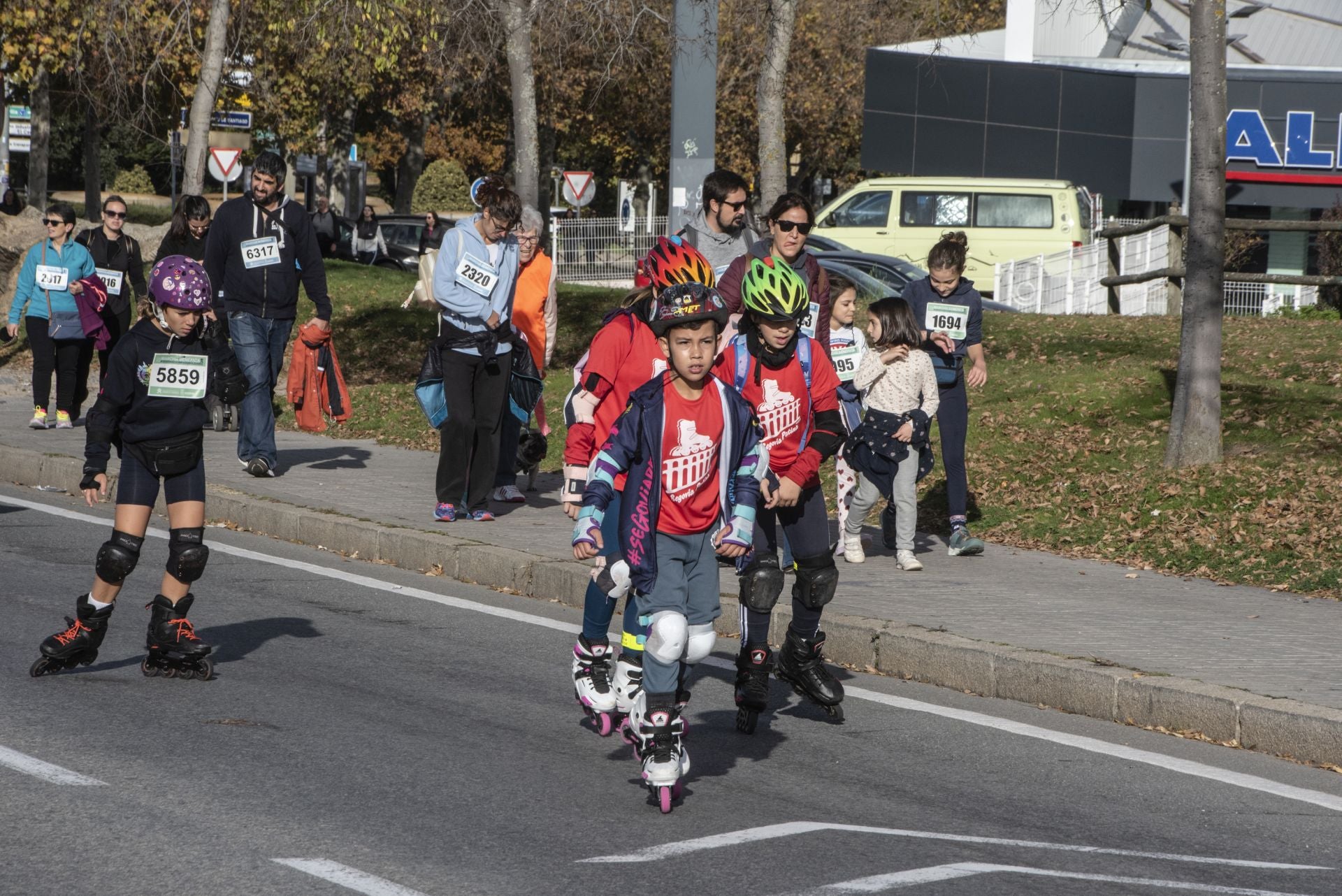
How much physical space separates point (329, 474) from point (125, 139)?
72249 mm

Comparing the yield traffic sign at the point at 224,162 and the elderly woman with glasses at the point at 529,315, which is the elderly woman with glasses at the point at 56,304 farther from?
the yield traffic sign at the point at 224,162

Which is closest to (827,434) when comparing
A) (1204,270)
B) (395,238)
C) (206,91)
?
(1204,270)

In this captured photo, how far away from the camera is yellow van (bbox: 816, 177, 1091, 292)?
31.9m

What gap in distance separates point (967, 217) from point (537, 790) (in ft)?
92.4

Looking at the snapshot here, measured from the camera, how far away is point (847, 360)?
9.34 m

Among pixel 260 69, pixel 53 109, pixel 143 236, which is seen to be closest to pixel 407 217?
pixel 260 69

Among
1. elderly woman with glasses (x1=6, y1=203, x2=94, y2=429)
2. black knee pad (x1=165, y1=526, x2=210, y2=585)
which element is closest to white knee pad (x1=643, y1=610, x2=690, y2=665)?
black knee pad (x1=165, y1=526, x2=210, y2=585)

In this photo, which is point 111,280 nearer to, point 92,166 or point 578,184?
point 578,184

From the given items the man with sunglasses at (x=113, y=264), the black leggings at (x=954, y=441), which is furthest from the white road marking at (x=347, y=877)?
the man with sunglasses at (x=113, y=264)

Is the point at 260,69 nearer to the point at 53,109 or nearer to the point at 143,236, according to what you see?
the point at 143,236

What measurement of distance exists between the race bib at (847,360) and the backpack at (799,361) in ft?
8.93

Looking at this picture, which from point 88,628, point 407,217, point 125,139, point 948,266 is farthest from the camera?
point 125,139

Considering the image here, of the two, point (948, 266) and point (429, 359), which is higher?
point (948, 266)

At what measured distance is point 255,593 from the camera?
29.5 feet
